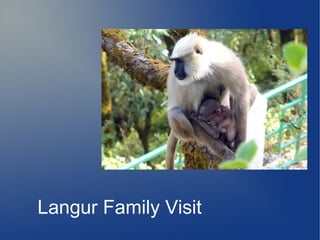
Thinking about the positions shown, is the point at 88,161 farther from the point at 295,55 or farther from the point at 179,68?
the point at 295,55

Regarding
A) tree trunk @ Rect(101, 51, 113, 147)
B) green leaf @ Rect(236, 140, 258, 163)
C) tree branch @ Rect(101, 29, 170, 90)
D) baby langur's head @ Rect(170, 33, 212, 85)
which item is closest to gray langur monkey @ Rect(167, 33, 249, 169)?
baby langur's head @ Rect(170, 33, 212, 85)

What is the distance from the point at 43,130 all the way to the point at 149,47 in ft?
2.03

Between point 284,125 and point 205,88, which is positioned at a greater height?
point 205,88

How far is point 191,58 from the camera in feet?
6.64

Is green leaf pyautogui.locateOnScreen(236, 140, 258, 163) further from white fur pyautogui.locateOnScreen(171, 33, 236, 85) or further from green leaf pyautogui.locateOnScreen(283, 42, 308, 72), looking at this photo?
white fur pyautogui.locateOnScreen(171, 33, 236, 85)

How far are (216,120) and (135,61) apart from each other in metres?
0.48

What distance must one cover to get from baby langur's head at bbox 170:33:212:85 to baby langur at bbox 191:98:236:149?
121 mm

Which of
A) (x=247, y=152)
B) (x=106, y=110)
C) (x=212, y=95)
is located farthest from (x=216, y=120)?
(x=247, y=152)

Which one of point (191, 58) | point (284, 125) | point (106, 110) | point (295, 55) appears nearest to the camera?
point (295, 55)

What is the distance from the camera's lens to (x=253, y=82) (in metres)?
2.21

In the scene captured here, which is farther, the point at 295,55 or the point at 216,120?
the point at 216,120

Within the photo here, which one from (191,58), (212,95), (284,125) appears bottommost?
(284,125)

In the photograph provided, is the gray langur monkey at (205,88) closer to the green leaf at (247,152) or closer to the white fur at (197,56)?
the white fur at (197,56)

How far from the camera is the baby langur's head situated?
6.61 feet
